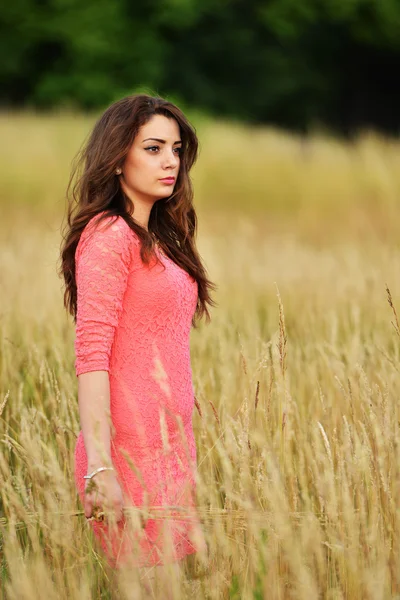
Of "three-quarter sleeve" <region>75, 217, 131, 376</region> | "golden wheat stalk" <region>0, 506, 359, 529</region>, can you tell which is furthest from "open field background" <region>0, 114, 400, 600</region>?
"three-quarter sleeve" <region>75, 217, 131, 376</region>

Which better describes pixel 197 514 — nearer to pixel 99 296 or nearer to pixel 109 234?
pixel 99 296

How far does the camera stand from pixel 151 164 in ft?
6.57

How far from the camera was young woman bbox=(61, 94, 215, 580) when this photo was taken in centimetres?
174

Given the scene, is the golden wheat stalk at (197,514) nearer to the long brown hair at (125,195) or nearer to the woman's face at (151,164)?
the long brown hair at (125,195)

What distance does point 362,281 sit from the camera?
4.54 m

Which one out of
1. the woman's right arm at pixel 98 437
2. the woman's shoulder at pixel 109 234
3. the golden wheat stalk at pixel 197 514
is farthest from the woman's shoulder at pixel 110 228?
the golden wheat stalk at pixel 197 514

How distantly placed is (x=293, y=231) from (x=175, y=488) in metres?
5.65

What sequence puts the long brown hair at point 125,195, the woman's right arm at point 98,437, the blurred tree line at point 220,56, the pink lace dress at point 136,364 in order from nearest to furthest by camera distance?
the woman's right arm at point 98,437 → the pink lace dress at point 136,364 → the long brown hair at point 125,195 → the blurred tree line at point 220,56

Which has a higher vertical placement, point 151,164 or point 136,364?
point 151,164

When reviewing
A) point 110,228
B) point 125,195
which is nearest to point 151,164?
point 125,195

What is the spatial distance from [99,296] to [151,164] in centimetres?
39

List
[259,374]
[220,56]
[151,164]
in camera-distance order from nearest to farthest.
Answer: [151,164], [259,374], [220,56]

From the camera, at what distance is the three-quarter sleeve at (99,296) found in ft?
5.84

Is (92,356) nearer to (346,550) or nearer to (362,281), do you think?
(346,550)
